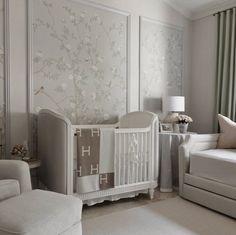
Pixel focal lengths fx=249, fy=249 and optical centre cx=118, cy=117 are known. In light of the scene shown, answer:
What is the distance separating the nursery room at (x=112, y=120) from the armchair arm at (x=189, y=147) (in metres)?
0.01

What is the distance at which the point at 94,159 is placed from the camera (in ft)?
7.63

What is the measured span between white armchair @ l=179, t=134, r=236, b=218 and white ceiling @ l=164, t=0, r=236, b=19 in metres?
1.84

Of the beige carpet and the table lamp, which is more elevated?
the table lamp

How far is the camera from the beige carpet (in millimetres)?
2006

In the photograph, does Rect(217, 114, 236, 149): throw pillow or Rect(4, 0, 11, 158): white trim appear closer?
Rect(4, 0, 11, 158): white trim

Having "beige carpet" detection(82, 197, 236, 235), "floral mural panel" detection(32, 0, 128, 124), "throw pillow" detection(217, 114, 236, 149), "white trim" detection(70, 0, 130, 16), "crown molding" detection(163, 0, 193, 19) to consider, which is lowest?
"beige carpet" detection(82, 197, 236, 235)

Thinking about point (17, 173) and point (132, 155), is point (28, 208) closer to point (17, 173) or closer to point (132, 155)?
point (17, 173)

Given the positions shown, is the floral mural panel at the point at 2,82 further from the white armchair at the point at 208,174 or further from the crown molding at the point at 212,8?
the crown molding at the point at 212,8

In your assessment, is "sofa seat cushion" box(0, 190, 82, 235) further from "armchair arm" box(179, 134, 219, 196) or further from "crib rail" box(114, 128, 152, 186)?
"armchair arm" box(179, 134, 219, 196)

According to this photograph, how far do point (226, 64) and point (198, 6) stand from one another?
993 millimetres

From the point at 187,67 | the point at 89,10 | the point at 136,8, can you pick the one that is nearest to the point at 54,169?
the point at 89,10

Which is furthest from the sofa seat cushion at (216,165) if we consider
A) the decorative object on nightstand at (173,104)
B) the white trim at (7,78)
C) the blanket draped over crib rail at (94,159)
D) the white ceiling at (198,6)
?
the white ceiling at (198,6)

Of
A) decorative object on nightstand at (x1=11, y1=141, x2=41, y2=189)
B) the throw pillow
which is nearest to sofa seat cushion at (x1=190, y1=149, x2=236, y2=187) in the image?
the throw pillow

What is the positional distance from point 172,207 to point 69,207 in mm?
1380
